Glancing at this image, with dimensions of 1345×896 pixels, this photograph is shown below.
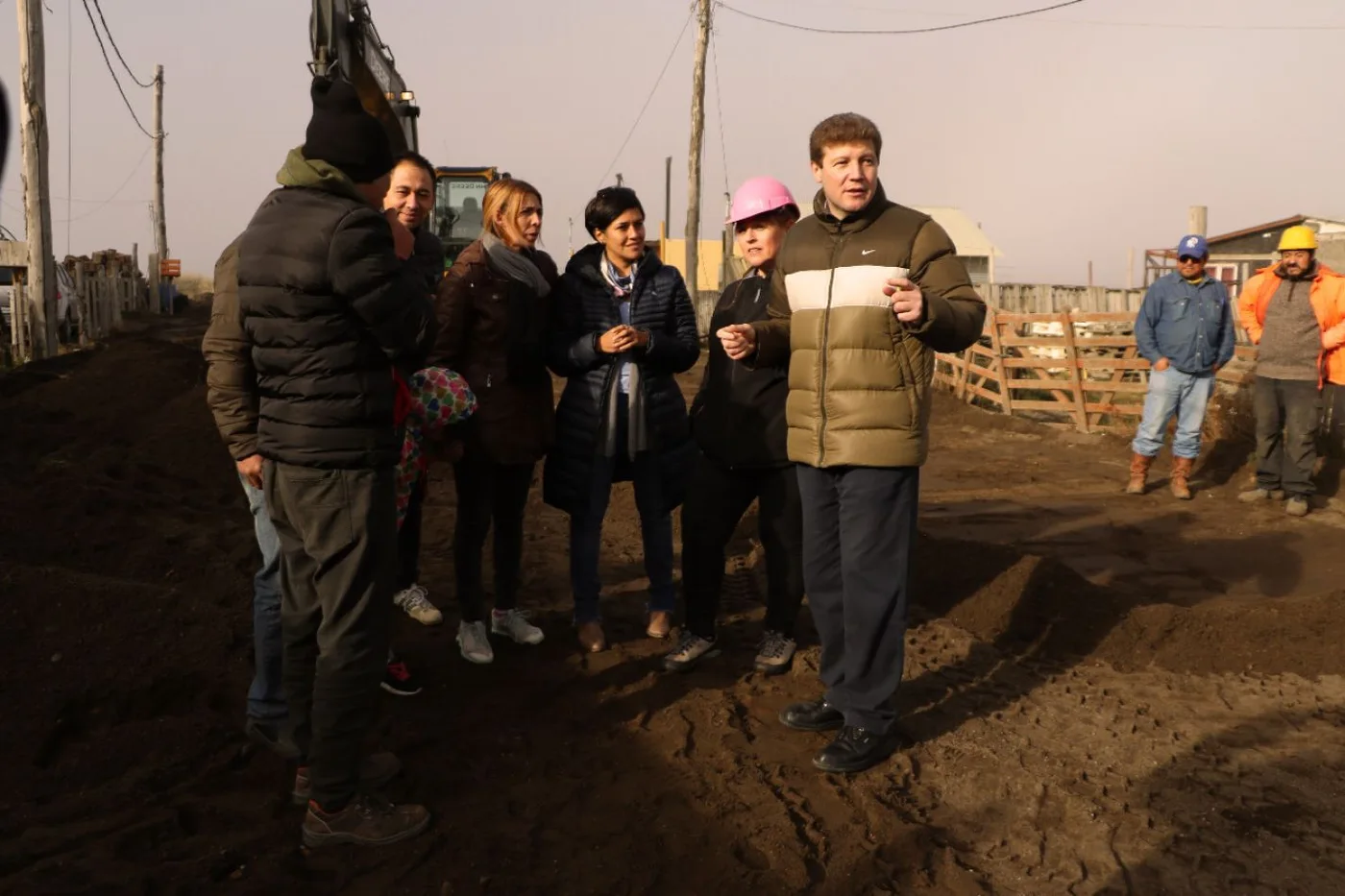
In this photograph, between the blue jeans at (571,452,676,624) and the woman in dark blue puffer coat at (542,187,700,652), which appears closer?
the woman in dark blue puffer coat at (542,187,700,652)

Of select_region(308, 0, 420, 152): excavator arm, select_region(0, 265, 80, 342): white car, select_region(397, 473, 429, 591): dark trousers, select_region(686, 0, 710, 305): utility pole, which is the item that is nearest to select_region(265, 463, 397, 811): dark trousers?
select_region(397, 473, 429, 591): dark trousers

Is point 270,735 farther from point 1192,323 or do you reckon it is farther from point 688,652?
Result: point 1192,323

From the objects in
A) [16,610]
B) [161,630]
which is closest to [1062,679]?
[161,630]

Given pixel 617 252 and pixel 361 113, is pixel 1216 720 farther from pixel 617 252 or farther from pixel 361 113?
pixel 361 113

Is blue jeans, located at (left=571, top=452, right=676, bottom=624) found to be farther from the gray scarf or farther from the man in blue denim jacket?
the man in blue denim jacket

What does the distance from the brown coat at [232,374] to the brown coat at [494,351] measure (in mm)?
1006

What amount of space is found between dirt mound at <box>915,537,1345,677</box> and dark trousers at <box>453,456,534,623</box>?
2.14 metres

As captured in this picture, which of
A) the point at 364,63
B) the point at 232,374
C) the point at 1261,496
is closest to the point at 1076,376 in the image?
the point at 1261,496

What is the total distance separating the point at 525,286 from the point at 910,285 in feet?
5.32

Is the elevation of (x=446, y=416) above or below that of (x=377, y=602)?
above

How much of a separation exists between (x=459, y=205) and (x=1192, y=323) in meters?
10.9

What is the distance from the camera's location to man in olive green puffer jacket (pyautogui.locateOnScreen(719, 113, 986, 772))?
318cm

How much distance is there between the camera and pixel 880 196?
3281 mm

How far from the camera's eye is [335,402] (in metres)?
2.62
